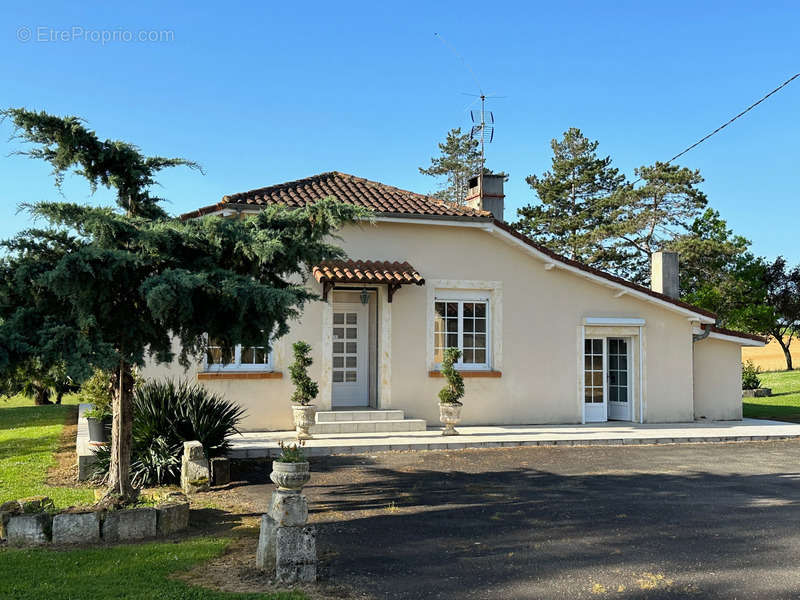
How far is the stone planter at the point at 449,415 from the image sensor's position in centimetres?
1298

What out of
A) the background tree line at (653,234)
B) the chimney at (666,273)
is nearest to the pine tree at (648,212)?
the background tree line at (653,234)

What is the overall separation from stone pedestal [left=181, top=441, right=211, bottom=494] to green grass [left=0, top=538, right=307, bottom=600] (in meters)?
2.26

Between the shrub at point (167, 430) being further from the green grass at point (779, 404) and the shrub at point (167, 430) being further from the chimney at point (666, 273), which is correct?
the green grass at point (779, 404)

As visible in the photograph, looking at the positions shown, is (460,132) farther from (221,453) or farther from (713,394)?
(221,453)

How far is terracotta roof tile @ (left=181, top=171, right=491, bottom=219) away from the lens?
43.8 feet

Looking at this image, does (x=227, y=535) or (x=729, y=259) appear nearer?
(x=227, y=535)

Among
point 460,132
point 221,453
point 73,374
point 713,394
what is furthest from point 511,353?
point 460,132

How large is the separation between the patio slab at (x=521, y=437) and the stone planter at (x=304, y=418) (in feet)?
0.74

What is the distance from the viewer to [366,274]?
13.2m

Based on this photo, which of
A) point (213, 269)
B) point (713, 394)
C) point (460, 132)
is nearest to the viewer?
point (213, 269)

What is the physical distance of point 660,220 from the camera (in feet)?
128

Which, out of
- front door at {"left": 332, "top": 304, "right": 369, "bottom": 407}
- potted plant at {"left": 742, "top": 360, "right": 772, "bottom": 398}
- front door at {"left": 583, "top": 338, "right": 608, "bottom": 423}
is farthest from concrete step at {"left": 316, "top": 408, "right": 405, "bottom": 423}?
potted plant at {"left": 742, "top": 360, "right": 772, "bottom": 398}

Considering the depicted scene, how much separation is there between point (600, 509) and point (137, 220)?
19.2ft

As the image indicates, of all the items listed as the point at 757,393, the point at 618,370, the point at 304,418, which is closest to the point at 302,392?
the point at 304,418
